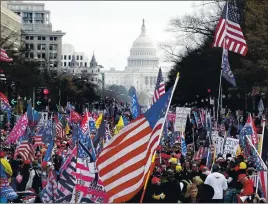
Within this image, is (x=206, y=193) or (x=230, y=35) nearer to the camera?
(x=206, y=193)

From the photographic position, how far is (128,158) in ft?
38.7

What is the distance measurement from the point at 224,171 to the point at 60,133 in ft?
49.8

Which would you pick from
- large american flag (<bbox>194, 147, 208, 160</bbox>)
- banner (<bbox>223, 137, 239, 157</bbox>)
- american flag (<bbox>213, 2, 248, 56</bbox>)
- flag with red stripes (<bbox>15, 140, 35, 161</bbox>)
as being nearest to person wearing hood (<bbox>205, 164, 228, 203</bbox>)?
banner (<bbox>223, 137, 239, 157</bbox>)

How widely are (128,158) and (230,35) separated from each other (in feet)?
40.9

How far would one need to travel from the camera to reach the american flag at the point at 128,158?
460 inches

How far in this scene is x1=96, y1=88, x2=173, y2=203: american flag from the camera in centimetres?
1169

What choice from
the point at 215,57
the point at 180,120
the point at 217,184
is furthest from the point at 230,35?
the point at 215,57

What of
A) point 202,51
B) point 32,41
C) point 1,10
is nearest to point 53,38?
point 32,41

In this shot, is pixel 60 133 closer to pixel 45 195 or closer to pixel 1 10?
pixel 45 195

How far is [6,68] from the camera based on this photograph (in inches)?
2458

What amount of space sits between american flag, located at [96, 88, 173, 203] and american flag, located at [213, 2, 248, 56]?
11695 mm

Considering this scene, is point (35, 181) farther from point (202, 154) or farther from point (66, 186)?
point (202, 154)

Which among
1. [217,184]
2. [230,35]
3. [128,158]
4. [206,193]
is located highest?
[230,35]

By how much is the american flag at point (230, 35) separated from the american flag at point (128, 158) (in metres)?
11.7
